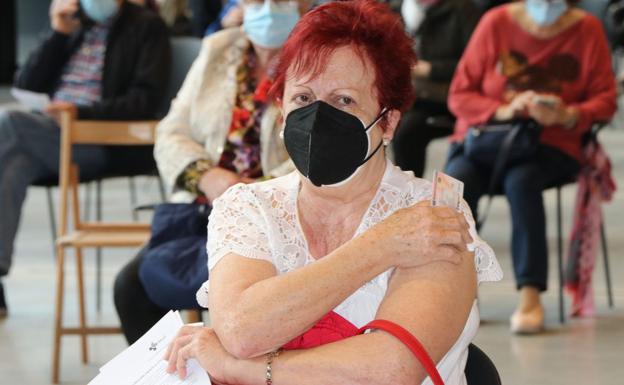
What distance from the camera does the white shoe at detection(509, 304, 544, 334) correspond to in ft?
15.2

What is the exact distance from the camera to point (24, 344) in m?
4.66

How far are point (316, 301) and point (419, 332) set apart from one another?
0.54 feet

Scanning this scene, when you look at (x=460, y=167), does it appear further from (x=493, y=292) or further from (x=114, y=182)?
(x=114, y=182)

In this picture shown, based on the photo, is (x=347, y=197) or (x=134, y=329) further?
(x=134, y=329)

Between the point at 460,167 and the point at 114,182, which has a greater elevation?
the point at 460,167

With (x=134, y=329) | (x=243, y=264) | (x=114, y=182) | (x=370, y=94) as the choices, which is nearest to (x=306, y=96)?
(x=370, y=94)

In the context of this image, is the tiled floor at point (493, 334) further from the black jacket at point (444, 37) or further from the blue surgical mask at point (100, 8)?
the blue surgical mask at point (100, 8)

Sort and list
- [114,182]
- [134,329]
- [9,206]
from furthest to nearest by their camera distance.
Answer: [114,182] → [9,206] → [134,329]

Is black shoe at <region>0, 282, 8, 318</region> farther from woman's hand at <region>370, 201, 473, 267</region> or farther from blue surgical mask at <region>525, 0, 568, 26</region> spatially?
woman's hand at <region>370, 201, 473, 267</region>

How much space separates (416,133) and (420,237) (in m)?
4.08

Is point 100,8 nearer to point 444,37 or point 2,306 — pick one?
point 2,306

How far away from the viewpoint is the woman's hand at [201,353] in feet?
6.43

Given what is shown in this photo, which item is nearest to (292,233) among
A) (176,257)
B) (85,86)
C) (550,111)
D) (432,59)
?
(176,257)

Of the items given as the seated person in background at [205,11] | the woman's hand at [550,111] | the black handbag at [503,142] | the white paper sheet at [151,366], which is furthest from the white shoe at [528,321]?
the seated person in background at [205,11]
